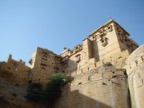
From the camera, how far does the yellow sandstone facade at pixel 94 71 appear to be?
19.1m

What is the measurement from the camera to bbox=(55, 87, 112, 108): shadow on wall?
20.3m

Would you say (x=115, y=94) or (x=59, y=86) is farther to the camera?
(x=59, y=86)

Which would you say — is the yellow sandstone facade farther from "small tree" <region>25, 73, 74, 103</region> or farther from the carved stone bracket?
"small tree" <region>25, 73, 74, 103</region>

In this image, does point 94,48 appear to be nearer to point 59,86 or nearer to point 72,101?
point 59,86

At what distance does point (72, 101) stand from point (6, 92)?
851 centimetres

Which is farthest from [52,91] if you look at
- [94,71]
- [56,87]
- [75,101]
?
[94,71]

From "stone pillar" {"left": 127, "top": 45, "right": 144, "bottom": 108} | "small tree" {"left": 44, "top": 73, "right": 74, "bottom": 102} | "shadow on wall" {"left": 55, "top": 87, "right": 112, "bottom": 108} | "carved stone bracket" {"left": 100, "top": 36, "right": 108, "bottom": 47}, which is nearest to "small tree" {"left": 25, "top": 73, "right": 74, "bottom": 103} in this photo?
"small tree" {"left": 44, "top": 73, "right": 74, "bottom": 102}

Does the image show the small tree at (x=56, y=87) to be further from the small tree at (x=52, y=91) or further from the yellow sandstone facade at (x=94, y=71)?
the yellow sandstone facade at (x=94, y=71)

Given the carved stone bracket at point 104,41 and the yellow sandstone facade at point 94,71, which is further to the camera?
the carved stone bracket at point 104,41

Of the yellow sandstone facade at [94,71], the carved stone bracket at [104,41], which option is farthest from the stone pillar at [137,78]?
the carved stone bracket at [104,41]

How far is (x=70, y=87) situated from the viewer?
79.7 feet

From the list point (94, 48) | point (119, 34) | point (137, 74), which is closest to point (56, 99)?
point (137, 74)

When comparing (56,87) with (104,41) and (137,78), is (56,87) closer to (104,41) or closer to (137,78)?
(137,78)

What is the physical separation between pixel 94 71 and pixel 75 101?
4371 mm
